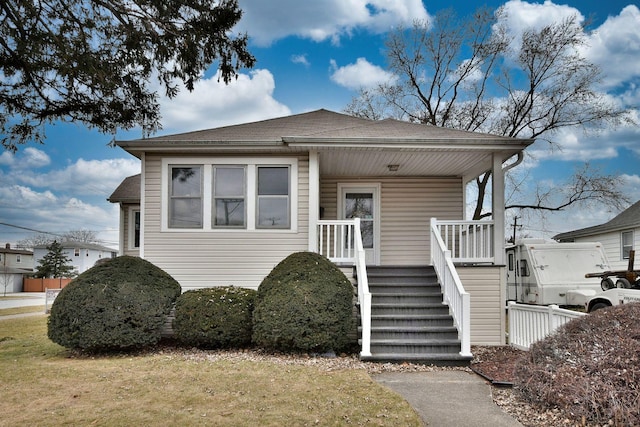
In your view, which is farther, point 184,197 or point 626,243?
Answer: point 626,243

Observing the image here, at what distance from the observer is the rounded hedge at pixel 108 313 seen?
298 inches

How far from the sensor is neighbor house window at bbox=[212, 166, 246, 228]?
31.5 ft

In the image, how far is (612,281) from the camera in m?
12.7

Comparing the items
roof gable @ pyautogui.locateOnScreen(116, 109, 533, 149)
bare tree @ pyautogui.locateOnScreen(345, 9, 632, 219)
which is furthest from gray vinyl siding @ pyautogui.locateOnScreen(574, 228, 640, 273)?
roof gable @ pyautogui.locateOnScreen(116, 109, 533, 149)

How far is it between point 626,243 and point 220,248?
16.8 m

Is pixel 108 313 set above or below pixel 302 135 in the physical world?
below

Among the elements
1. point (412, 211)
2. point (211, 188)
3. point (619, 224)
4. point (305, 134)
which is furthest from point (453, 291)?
point (619, 224)

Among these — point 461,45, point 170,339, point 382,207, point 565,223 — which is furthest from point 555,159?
point 170,339

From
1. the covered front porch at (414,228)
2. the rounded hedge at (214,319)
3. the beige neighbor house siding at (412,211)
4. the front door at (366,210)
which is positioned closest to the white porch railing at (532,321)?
the covered front porch at (414,228)

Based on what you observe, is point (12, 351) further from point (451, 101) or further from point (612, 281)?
point (451, 101)

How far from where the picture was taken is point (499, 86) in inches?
803

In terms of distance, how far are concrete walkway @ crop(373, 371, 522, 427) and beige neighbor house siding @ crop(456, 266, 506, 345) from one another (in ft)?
8.93

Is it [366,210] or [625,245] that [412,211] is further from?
[625,245]

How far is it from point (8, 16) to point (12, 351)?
6.02 meters
